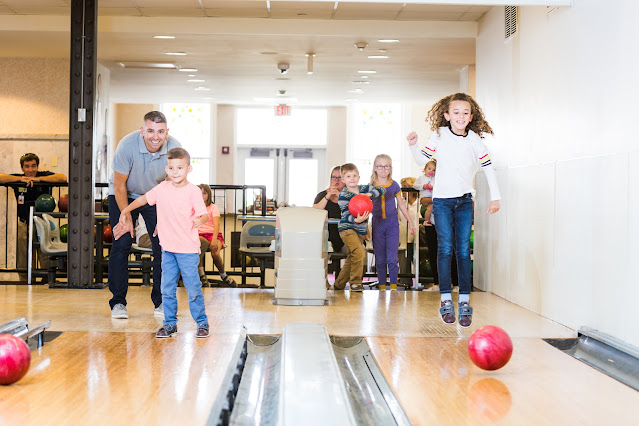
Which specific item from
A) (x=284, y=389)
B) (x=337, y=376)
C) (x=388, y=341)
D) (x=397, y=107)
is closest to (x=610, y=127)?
(x=388, y=341)

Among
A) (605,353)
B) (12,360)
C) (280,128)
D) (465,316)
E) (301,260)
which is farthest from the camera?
(280,128)

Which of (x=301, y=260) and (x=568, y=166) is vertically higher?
(x=568, y=166)

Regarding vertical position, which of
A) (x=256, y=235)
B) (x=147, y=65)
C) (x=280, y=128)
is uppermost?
(x=147, y=65)

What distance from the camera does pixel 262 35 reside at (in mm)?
9102

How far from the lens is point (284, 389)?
3006 mm

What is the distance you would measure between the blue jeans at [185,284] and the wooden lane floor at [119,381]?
0.15 m

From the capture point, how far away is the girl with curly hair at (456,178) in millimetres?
4859

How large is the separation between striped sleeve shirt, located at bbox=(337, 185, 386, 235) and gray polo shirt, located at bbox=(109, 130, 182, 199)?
222 centimetres

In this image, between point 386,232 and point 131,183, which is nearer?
point 131,183

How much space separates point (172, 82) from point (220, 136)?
6.44 meters

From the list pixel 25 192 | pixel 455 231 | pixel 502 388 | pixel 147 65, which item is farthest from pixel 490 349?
pixel 147 65

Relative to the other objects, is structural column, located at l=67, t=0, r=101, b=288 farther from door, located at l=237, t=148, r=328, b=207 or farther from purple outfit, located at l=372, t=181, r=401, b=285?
door, located at l=237, t=148, r=328, b=207

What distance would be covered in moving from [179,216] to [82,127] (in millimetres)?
2967

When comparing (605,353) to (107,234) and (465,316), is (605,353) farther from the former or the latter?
(107,234)
